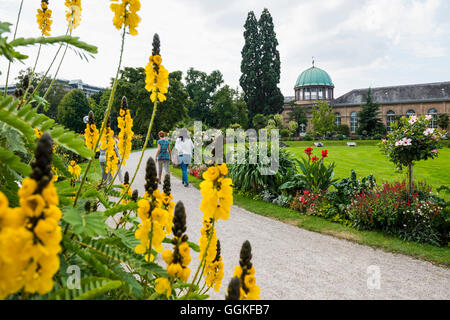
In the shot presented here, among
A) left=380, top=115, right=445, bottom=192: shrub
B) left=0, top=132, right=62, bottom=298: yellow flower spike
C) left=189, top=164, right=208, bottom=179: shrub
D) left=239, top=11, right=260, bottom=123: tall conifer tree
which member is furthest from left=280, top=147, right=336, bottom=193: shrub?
left=239, top=11, right=260, bottom=123: tall conifer tree

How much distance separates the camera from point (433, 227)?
5738 mm

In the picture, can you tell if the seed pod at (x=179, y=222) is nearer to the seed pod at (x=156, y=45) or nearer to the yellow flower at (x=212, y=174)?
the yellow flower at (x=212, y=174)

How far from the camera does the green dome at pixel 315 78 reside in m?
63.5

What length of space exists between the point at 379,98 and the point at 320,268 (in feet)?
201

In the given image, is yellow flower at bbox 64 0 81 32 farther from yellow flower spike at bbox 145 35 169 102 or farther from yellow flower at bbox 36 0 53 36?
yellow flower spike at bbox 145 35 169 102

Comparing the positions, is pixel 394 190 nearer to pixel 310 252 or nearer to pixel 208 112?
pixel 310 252

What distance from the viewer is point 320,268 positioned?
4621mm

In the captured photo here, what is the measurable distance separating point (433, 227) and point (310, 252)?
2749 mm

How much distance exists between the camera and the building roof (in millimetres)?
51969

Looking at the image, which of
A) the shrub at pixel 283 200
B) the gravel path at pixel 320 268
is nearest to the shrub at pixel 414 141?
the gravel path at pixel 320 268

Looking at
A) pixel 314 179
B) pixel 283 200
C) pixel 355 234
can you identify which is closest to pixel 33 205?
pixel 355 234

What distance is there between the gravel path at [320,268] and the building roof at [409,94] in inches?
2321
